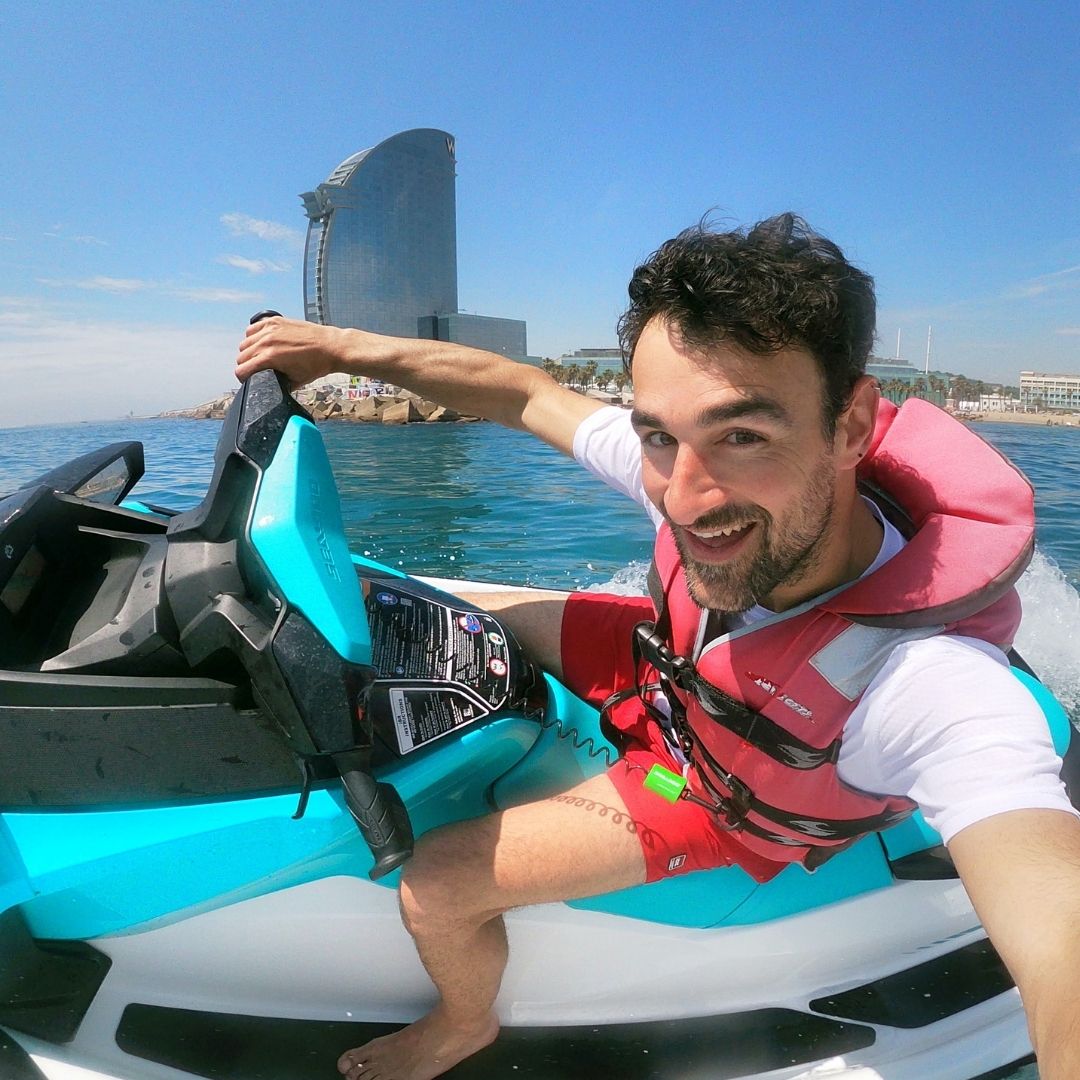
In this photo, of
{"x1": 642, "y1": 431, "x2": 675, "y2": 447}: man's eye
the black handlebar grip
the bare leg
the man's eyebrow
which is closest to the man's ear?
the man's eyebrow

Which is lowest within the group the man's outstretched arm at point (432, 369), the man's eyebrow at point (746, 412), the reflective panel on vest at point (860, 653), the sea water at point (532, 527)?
the sea water at point (532, 527)

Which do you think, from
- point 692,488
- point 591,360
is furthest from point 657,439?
point 591,360

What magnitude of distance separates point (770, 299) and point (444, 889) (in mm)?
1117

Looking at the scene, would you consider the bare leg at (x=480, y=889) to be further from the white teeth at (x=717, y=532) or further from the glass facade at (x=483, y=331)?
the glass facade at (x=483, y=331)

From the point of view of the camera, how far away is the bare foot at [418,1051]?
137cm

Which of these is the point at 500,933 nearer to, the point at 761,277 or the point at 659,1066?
the point at 659,1066

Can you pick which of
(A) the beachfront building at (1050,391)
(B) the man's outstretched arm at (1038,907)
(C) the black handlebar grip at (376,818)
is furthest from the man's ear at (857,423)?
(A) the beachfront building at (1050,391)

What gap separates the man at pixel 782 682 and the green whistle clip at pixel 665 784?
3cm

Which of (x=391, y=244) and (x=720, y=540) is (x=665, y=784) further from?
(x=391, y=244)

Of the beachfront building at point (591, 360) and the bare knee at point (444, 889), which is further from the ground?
the beachfront building at point (591, 360)

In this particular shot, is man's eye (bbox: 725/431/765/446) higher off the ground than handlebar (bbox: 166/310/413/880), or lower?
higher

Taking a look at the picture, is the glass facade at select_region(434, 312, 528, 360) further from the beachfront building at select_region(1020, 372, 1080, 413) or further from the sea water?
the sea water

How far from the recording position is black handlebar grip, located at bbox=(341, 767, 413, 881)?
104 centimetres

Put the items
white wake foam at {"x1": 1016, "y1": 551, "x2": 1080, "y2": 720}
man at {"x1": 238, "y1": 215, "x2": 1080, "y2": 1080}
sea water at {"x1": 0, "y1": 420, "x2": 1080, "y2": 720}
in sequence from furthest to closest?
sea water at {"x1": 0, "y1": 420, "x2": 1080, "y2": 720} → white wake foam at {"x1": 1016, "y1": 551, "x2": 1080, "y2": 720} → man at {"x1": 238, "y1": 215, "x2": 1080, "y2": 1080}
